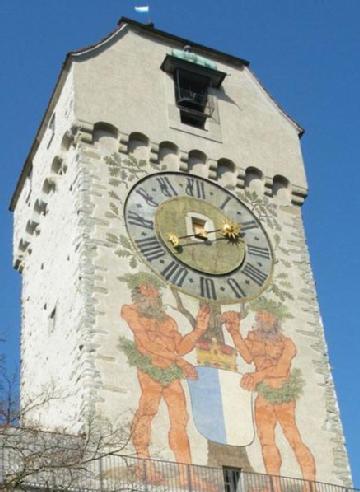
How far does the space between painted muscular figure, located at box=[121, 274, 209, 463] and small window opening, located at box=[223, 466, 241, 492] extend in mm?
522

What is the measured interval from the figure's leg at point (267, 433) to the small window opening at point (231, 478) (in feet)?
1.55

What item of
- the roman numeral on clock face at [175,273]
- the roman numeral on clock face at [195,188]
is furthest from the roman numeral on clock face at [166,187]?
the roman numeral on clock face at [175,273]

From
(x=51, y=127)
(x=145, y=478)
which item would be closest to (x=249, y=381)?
(x=145, y=478)

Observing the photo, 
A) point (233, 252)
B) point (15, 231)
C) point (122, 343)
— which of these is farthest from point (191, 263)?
point (15, 231)

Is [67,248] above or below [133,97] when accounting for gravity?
below

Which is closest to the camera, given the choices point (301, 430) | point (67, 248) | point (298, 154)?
point (301, 430)

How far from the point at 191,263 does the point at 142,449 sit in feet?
10.7

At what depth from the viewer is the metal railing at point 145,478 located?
12211 mm

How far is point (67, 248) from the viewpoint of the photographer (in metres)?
16.1

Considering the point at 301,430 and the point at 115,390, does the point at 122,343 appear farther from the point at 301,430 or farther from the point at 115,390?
the point at 301,430

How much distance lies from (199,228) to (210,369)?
8.16ft

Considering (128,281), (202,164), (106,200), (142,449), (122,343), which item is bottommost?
(142,449)

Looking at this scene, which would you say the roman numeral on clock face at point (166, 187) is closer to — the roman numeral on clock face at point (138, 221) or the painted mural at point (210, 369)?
the roman numeral on clock face at point (138, 221)

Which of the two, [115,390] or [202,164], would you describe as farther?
[202,164]
